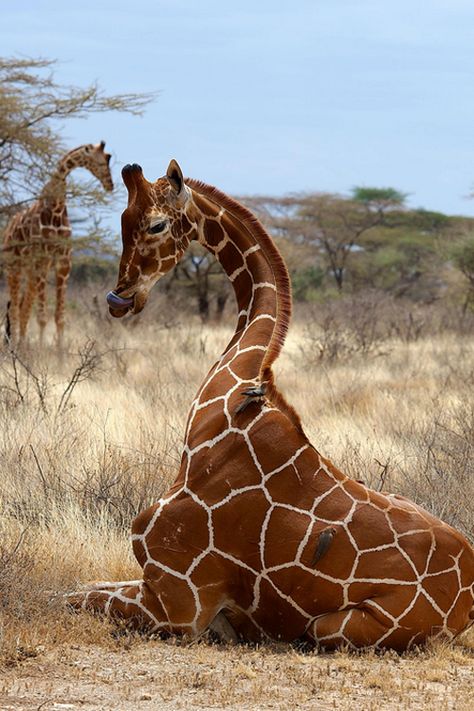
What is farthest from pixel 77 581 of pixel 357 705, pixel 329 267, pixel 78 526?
pixel 329 267

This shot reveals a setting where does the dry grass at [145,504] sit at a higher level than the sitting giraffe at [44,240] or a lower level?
lower

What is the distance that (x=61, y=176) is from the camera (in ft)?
51.3

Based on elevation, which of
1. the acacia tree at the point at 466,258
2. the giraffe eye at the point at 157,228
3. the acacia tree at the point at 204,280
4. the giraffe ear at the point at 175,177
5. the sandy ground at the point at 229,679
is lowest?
the sandy ground at the point at 229,679

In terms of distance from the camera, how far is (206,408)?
4.77 metres

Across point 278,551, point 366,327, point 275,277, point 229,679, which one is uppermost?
point 275,277

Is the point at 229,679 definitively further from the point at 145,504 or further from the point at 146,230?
the point at 145,504

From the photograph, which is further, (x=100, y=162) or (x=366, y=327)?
(x=366, y=327)

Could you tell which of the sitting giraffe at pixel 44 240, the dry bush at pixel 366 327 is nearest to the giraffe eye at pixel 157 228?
the dry bush at pixel 366 327

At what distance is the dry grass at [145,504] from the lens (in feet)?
13.6

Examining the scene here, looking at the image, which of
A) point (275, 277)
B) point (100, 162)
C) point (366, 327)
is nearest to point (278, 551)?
point (275, 277)

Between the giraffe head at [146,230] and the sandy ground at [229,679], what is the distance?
1.38 meters

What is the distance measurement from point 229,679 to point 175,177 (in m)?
2.02

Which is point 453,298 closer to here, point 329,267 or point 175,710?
point 329,267

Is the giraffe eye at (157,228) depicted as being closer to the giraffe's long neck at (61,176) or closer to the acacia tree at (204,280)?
the giraffe's long neck at (61,176)
